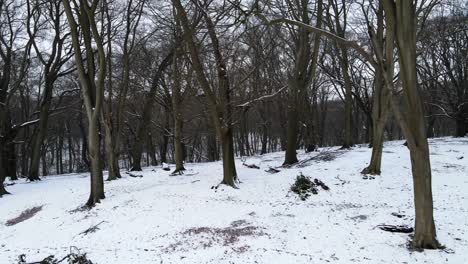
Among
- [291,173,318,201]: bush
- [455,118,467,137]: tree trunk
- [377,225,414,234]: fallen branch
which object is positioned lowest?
[377,225,414,234]: fallen branch

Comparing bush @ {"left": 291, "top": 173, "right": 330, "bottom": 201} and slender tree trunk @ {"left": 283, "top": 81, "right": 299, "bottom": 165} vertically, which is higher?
slender tree trunk @ {"left": 283, "top": 81, "right": 299, "bottom": 165}

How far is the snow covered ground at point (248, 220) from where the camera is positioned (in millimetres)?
7227

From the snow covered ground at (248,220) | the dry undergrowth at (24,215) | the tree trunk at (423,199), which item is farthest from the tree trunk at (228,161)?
the tree trunk at (423,199)

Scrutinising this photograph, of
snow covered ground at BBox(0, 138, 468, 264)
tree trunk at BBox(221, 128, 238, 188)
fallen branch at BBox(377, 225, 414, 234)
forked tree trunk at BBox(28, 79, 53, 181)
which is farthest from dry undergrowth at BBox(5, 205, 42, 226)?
fallen branch at BBox(377, 225, 414, 234)

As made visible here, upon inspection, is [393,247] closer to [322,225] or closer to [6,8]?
[322,225]

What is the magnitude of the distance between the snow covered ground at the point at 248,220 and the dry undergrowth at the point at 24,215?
0.23m

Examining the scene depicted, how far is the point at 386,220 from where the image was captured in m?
8.62

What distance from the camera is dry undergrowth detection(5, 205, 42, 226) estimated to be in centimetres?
1196

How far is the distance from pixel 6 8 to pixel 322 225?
Result: 20.2 metres

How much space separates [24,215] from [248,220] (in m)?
7.68

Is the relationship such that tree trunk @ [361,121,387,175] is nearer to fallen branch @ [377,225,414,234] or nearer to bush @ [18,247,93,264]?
fallen branch @ [377,225,414,234]

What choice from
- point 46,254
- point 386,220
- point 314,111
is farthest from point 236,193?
point 314,111

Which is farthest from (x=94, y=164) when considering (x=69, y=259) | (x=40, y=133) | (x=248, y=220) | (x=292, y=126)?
(x=40, y=133)

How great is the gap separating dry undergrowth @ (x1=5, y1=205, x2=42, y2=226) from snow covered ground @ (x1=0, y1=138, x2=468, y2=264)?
0.23 meters
